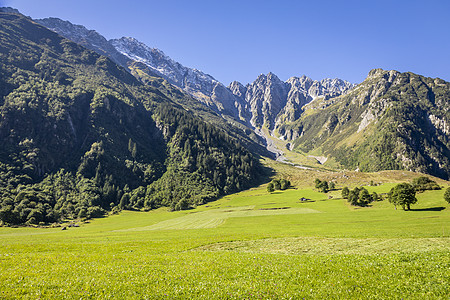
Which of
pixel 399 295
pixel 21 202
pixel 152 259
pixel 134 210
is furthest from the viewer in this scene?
pixel 134 210

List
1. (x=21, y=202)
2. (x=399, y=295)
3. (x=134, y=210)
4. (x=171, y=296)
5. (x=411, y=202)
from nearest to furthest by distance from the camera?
(x=399, y=295) < (x=171, y=296) < (x=411, y=202) < (x=21, y=202) < (x=134, y=210)

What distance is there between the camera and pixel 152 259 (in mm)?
23562

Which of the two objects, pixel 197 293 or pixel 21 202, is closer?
pixel 197 293

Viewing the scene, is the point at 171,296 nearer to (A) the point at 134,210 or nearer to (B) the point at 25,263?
(B) the point at 25,263

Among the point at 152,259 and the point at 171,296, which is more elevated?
the point at 171,296

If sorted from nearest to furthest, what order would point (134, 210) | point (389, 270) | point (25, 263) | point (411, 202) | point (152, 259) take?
point (389, 270), point (25, 263), point (152, 259), point (411, 202), point (134, 210)

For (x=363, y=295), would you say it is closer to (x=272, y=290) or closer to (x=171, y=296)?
(x=272, y=290)

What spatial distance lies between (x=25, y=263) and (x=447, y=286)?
34.4 m

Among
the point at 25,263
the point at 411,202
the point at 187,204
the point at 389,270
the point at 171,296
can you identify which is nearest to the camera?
the point at 171,296

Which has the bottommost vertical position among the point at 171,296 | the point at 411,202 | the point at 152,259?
the point at 411,202

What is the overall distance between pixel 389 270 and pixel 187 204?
176218 millimetres

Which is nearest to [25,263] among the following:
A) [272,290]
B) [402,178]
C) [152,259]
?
[152,259]

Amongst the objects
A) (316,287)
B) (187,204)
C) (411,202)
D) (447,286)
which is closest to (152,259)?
(316,287)

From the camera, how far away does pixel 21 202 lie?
6250 inches
